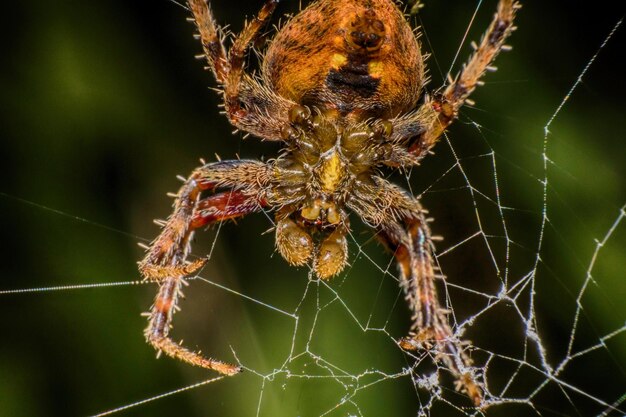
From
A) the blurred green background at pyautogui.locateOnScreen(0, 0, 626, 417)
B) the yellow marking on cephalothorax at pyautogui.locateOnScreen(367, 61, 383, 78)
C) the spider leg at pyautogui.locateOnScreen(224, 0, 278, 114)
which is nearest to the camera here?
the spider leg at pyautogui.locateOnScreen(224, 0, 278, 114)

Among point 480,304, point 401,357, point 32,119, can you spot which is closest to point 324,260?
point 401,357

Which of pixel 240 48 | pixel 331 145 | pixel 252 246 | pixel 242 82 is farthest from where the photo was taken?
pixel 252 246

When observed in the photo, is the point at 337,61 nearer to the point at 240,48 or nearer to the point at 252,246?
the point at 240,48

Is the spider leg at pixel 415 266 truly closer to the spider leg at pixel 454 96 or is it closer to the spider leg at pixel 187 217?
the spider leg at pixel 454 96

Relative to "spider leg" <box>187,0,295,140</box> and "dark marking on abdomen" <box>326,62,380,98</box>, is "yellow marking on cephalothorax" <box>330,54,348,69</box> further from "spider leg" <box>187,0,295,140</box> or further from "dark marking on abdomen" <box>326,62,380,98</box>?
"spider leg" <box>187,0,295,140</box>

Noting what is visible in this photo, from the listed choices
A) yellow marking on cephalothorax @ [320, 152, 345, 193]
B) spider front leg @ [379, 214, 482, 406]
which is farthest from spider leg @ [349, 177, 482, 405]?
yellow marking on cephalothorax @ [320, 152, 345, 193]

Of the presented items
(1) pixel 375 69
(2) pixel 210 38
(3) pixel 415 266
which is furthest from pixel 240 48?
(3) pixel 415 266
